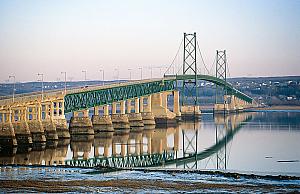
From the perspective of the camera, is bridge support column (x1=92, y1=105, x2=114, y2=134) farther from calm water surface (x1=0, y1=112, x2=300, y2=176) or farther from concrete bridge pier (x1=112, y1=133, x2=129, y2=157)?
calm water surface (x1=0, y1=112, x2=300, y2=176)

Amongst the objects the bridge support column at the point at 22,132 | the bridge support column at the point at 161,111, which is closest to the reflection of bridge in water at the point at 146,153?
the bridge support column at the point at 22,132

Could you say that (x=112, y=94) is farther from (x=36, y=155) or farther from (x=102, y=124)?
(x=36, y=155)

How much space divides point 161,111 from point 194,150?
177ft

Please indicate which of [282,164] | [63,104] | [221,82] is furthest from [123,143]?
[221,82]

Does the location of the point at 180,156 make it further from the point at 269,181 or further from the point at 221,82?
the point at 221,82

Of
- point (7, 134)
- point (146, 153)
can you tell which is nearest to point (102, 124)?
point (146, 153)

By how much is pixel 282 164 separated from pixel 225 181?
13.4 m

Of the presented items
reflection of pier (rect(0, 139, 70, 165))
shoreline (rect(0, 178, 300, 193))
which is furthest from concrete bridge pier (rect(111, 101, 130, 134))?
shoreline (rect(0, 178, 300, 193))

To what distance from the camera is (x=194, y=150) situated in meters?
73.6

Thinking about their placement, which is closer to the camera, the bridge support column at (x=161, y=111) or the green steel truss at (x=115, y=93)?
the green steel truss at (x=115, y=93)

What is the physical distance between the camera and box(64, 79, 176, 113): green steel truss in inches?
3858

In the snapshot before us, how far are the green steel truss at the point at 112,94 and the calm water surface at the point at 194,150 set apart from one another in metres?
7.05

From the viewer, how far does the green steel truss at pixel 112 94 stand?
9800cm

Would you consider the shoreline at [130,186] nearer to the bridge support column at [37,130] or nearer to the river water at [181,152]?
the river water at [181,152]
